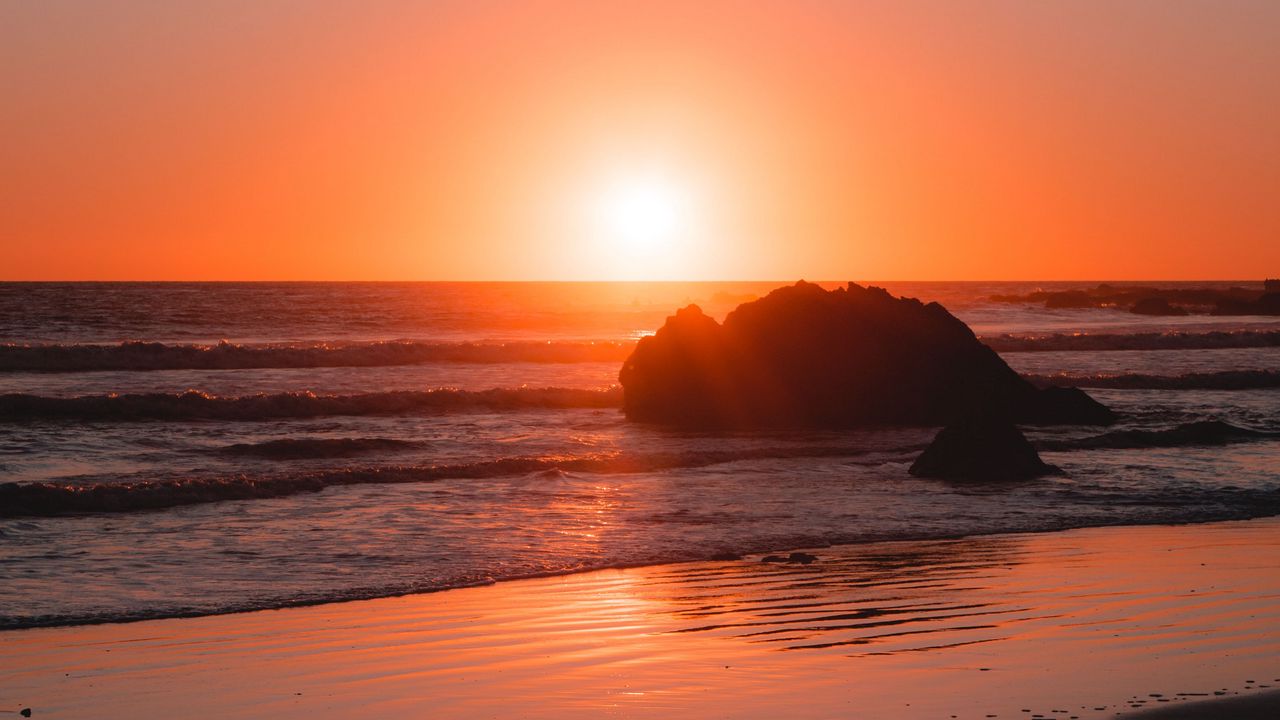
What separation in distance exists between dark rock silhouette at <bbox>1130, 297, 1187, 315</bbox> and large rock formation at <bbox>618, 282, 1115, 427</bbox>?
67374mm

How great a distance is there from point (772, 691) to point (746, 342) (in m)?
18.4

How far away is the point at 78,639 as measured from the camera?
850 centimetres

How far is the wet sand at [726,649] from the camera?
6.74 metres

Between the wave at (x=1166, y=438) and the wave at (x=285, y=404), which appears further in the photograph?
the wave at (x=285, y=404)

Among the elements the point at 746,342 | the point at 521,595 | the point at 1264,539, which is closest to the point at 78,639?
the point at 521,595

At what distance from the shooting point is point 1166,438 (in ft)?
67.9

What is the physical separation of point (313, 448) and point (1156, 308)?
79472 mm

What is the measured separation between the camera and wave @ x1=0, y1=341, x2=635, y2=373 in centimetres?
3638

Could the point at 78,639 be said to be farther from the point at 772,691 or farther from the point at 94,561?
the point at 772,691

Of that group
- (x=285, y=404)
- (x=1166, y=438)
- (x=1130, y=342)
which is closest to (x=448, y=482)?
(x=285, y=404)

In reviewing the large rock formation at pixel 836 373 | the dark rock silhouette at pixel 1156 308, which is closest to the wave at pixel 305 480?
the large rock formation at pixel 836 373

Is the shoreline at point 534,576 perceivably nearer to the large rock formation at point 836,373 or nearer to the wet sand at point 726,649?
the wet sand at point 726,649

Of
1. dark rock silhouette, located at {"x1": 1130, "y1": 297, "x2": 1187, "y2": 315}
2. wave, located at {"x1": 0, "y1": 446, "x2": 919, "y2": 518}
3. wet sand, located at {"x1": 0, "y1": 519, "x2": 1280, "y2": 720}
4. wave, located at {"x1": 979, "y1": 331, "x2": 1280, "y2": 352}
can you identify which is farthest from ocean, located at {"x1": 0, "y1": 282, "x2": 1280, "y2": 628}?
dark rock silhouette, located at {"x1": 1130, "y1": 297, "x2": 1187, "y2": 315}

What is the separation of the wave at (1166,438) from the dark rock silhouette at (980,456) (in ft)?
12.5
